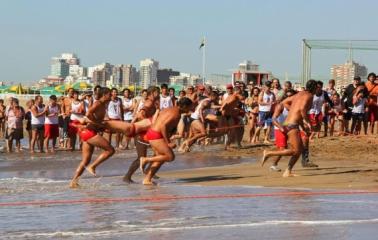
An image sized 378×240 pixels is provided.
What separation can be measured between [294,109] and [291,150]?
683mm

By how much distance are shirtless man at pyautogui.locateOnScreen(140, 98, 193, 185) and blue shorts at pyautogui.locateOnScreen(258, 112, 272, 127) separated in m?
8.01

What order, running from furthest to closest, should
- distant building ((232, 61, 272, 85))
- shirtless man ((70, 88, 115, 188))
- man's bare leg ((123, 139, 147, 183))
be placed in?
distant building ((232, 61, 272, 85))
man's bare leg ((123, 139, 147, 183))
shirtless man ((70, 88, 115, 188))

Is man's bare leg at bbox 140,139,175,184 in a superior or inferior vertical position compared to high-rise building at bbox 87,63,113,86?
inferior

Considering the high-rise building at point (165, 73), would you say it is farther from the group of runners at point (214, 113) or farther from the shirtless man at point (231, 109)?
the shirtless man at point (231, 109)

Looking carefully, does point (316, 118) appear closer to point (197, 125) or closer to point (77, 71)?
point (197, 125)

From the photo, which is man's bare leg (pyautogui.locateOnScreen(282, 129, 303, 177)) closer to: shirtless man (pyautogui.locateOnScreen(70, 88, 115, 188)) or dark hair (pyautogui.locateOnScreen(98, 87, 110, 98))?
shirtless man (pyautogui.locateOnScreen(70, 88, 115, 188))

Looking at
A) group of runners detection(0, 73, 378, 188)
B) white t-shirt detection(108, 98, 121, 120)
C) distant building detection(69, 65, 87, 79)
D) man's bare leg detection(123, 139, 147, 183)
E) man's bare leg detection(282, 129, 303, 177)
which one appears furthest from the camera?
distant building detection(69, 65, 87, 79)

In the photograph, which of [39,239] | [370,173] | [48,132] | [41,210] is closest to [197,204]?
[41,210]

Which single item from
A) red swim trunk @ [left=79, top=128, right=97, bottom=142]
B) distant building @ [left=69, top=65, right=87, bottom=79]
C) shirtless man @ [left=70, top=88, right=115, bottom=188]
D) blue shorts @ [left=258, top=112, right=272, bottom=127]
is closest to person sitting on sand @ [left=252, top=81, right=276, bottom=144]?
blue shorts @ [left=258, top=112, right=272, bottom=127]

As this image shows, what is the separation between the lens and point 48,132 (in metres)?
20.4

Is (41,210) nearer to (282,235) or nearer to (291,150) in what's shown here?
(282,235)

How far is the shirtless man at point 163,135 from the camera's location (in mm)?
12086

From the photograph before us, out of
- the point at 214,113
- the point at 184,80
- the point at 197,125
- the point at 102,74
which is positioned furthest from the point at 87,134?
the point at 102,74

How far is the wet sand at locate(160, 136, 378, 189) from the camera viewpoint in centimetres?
1216
